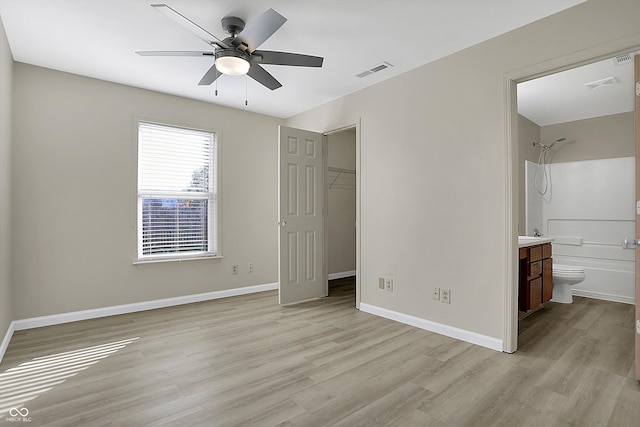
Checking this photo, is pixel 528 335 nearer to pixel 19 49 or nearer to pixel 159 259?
pixel 159 259

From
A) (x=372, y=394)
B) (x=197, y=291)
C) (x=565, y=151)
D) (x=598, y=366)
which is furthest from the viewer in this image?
(x=565, y=151)

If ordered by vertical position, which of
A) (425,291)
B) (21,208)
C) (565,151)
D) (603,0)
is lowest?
(425,291)

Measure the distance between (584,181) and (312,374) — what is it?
4940 millimetres

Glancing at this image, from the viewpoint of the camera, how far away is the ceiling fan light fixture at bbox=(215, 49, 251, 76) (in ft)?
7.93

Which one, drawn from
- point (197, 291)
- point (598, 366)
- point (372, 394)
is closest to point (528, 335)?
point (598, 366)

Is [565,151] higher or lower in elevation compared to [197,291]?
higher

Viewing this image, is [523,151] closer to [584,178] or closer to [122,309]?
[584,178]

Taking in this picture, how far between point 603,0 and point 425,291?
2564mm

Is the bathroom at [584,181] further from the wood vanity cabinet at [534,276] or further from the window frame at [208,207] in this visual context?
the window frame at [208,207]

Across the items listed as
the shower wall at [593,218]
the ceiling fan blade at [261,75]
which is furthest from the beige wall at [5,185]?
the shower wall at [593,218]

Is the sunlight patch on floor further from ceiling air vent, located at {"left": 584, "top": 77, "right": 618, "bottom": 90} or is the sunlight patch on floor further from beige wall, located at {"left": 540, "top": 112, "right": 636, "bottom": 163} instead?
beige wall, located at {"left": 540, "top": 112, "right": 636, "bottom": 163}

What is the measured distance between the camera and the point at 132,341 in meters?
2.93

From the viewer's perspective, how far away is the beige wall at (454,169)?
2.43 m

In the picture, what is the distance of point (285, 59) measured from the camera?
8.27 feet
